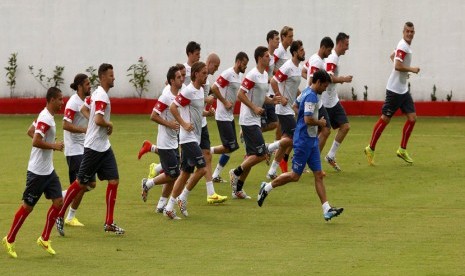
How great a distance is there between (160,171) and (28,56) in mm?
14397

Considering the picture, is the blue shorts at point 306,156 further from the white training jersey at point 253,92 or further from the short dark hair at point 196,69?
the white training jersey at point 253,92

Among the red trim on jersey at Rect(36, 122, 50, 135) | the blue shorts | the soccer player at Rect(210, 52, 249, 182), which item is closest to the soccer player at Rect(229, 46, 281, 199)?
the soccer player at Rect(210, 52, 249, 182)

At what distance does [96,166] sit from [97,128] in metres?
0.53

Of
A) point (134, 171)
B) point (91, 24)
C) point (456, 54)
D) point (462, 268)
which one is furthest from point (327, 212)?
point (91, 24)

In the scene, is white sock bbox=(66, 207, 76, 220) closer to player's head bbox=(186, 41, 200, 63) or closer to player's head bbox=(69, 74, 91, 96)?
player's head bbox=(69, 74, 91, 96)

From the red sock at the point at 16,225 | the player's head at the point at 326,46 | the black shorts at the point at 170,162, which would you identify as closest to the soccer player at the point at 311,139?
the black shorts at the point at 170,162

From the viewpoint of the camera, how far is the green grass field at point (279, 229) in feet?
48.0

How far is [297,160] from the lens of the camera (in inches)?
693

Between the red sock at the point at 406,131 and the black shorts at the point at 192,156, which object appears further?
the red sock at the point at 406,131

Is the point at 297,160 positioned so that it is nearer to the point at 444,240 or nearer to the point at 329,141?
the point at 444,240

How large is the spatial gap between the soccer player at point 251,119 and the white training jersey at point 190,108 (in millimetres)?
1564

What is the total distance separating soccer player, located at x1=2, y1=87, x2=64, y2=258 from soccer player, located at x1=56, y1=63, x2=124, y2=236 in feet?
3.09

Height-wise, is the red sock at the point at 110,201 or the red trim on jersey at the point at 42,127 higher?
the red trim on jersey at the point at 42,127

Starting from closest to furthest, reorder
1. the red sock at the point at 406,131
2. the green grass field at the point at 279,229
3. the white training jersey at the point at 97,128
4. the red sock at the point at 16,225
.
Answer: the green grass field at the point at 279,229, the red sock at the point at 16,225, the white training jersey at the point at 97,128, the red sock at the point at 406,131
